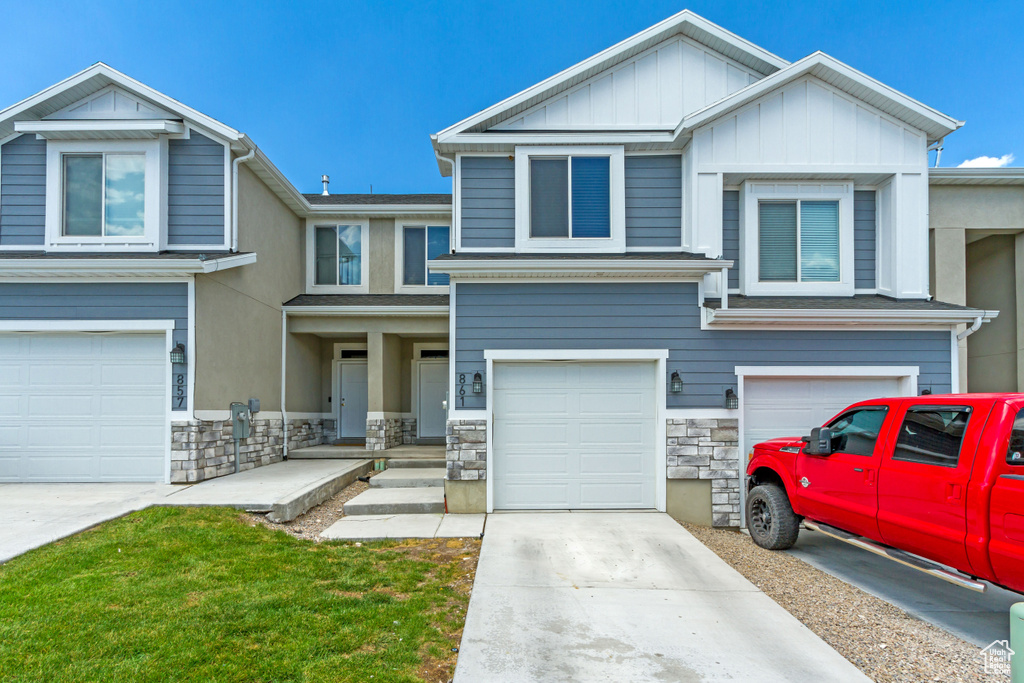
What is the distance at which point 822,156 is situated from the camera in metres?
8.16

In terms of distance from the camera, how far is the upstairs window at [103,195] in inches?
354

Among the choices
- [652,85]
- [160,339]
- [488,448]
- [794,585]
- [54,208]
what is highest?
[652,85]

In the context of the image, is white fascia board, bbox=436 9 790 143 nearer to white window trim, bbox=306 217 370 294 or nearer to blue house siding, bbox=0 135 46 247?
white window trim, bbox=306 217 370 294

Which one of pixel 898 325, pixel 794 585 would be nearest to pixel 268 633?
pixel 794 585

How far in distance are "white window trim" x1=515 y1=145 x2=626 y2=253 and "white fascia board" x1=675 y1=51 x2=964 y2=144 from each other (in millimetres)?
1034

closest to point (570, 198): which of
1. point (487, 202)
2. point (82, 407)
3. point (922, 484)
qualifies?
point (487, 202)

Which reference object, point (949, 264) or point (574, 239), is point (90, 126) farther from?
point (949, 264)

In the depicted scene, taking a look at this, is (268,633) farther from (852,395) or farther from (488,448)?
(852,395)

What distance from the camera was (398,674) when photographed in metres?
3.46

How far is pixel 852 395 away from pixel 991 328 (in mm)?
5465

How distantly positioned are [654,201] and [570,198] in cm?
128

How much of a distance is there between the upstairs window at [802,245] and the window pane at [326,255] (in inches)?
341

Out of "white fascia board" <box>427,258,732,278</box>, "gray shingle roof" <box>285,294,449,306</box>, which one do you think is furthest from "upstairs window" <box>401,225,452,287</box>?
"white fascia board" <box>427,258,732,278</box>

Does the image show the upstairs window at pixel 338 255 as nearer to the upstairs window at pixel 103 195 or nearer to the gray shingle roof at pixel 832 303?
the upstairs window at pixel 103 195
